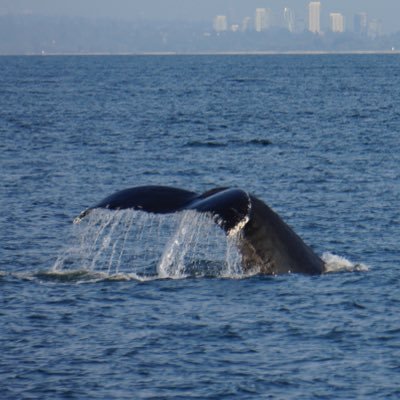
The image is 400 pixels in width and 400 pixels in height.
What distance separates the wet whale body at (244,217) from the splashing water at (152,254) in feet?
1.30

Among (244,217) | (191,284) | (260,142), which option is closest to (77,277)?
(191,284)

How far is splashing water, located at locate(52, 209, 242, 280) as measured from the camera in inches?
599

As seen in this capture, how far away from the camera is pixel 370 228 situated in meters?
A: 19.1

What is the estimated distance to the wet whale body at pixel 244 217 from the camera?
11992mm

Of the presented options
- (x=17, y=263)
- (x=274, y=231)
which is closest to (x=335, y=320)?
(x=274, y=231)

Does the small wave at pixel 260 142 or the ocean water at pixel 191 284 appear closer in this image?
the ocean water at pixel 191 284

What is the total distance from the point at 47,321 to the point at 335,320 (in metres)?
3.04

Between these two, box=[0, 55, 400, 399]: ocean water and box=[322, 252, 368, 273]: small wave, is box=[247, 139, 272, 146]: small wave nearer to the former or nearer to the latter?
box=[0, 55, 400, 399]: ocean water

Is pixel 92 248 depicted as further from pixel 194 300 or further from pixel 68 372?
pixel 68 372

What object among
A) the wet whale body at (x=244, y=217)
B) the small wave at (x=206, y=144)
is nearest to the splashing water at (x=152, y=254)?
the wet whale body at (x=244, y=217)

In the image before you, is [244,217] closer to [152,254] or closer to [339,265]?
[339,265]

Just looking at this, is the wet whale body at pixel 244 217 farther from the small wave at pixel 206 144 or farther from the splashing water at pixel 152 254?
the small wave at pixel 206 144

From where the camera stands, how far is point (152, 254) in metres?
16.9

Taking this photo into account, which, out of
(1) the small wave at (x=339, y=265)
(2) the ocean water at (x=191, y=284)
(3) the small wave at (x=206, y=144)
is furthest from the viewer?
(3) the small wave at (x=206, y=144)
